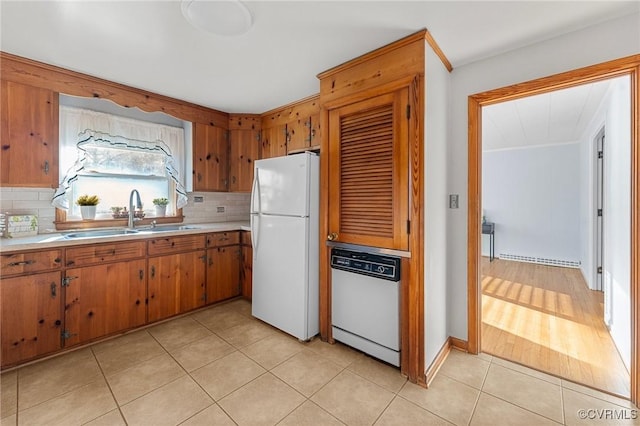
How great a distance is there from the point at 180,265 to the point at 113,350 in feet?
2.89

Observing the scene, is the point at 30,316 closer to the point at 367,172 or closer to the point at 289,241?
the point at 289,241

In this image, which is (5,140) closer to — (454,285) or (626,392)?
(454,285)

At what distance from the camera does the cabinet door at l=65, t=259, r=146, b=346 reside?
A: 2270 millimetres

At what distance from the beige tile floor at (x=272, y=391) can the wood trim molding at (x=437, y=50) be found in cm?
235

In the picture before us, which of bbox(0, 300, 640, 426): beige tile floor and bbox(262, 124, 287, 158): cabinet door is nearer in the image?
bbox(0, 300, 640, 426): beige tile floor

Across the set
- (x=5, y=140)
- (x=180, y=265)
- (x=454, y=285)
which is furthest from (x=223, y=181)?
(x=454, y=285)

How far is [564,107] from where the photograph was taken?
333 cm

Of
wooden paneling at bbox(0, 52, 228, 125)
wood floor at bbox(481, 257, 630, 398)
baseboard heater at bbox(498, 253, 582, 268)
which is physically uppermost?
wooden paneling at bbox(0, 52, 228, 125)

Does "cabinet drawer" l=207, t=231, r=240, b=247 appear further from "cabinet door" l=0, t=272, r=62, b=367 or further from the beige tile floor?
"cabinet door" l=0, t=272, r=62, b=367

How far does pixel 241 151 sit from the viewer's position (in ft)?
12.2

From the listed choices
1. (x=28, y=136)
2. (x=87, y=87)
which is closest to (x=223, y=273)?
(x=28, y=136)

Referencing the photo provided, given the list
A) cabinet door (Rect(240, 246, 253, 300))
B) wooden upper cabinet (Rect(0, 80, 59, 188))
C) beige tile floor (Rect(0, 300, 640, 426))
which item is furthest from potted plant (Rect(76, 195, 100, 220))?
cabinet door (Rect(240, 246, 253, 300))

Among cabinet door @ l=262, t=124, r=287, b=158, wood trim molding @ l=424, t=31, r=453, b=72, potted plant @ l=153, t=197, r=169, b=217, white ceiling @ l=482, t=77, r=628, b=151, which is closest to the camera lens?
wood trim molding @ l=424, t=31, r=453, b=72

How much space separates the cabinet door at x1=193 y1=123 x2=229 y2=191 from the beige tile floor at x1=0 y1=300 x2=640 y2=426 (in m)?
1.87
